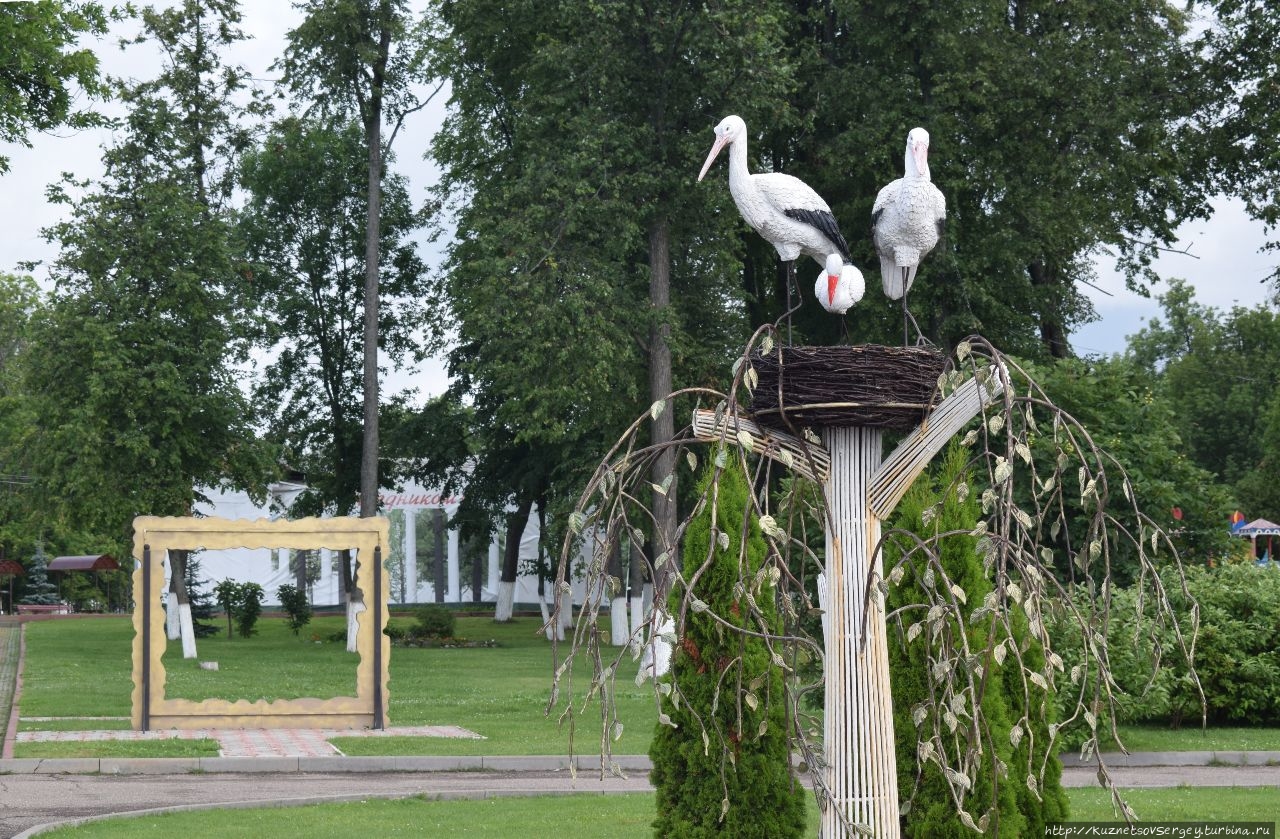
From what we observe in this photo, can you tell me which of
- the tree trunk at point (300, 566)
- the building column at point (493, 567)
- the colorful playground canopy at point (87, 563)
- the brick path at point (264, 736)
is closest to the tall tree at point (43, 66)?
the brick path at point (264, 736)

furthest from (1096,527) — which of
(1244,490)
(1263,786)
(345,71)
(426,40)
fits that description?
(1244,490)

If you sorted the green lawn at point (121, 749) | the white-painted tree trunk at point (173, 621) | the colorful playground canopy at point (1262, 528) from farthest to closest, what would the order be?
1. the colorful playground canopy at point (1262, 528)
2. the white-painted tree trunk at point (173, 621)
3. the green lawn at point (121, 749)

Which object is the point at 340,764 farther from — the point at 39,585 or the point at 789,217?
the point at 39,585

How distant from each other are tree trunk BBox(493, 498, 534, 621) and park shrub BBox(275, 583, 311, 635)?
6.07 metres

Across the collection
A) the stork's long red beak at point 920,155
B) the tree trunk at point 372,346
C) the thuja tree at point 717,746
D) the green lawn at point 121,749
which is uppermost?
the tree trunk at point 372,346

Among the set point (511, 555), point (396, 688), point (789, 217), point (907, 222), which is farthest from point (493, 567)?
point (907, 222)

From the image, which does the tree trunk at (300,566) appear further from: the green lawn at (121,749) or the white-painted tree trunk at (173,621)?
the green lawn at (121,749)

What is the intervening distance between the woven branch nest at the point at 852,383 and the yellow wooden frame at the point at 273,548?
46.0ft

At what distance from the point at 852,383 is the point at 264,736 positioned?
14996mm

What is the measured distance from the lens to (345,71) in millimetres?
35688

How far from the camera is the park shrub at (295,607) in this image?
137 feet

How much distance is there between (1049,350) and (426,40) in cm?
1773

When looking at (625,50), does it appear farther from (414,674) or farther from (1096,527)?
(1096,527)

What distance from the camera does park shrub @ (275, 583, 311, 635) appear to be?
41.7m
